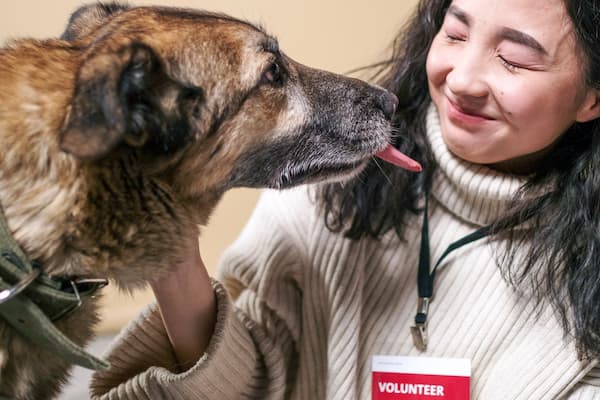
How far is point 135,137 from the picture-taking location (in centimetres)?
106

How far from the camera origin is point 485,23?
1.29 metres

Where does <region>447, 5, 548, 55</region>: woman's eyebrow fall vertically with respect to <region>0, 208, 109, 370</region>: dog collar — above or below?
above

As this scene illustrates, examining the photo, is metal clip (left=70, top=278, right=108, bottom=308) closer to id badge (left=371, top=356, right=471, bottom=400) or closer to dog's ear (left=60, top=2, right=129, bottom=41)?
dog's ear (left=60, top=2, right=129, bottom=41)

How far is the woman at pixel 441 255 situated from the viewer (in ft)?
4.28

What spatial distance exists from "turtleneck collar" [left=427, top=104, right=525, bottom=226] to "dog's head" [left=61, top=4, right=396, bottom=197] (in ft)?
0.42

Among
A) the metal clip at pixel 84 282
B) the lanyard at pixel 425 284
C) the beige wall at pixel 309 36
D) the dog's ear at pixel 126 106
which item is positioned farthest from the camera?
the beige wall at pixel 309 36

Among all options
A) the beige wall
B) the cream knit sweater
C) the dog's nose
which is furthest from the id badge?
the beige wall

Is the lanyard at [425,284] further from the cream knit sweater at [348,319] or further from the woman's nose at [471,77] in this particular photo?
the woman's nose at [471,77]

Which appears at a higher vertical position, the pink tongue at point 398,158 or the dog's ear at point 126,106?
the dog's ear at point 126,106

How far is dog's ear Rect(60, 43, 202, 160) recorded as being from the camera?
945 mm

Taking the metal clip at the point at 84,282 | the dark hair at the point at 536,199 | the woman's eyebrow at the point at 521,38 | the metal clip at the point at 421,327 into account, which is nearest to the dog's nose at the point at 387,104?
the dark hair at the point at 536,199

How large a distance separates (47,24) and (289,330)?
3.19 feet

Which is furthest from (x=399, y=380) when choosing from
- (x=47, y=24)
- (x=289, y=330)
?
(x=47, y=24)

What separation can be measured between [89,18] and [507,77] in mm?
675
